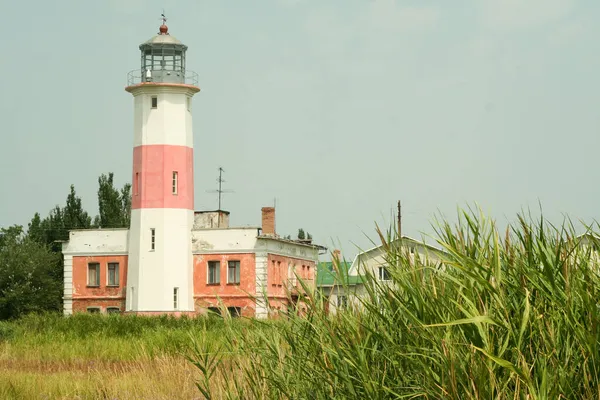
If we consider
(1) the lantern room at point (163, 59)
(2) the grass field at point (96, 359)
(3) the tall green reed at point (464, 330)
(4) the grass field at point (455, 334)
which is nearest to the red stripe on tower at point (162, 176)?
(1) the lantern room at point (163, 59)

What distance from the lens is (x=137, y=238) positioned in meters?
48.6

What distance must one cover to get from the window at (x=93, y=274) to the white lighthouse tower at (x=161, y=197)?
7.62 feet

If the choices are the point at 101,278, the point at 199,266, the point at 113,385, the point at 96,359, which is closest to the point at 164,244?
the point at 199,266

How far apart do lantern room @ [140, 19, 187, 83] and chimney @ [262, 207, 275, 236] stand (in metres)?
7.55

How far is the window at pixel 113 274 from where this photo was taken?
50.2m

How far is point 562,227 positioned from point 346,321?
5.39ft

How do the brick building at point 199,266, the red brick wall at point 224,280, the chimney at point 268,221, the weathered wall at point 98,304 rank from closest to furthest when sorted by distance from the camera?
the red brick wall at point 224,280 < the brick building at point 199,266 < the weathered wall at point 98,304 < the chimney at point 268,221

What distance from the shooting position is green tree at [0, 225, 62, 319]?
51312 millimetres

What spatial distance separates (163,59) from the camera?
4981 cm

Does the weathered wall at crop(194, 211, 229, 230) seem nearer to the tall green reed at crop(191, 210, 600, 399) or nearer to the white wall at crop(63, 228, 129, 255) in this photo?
the white wall at crop(63, 228, 129, 255)

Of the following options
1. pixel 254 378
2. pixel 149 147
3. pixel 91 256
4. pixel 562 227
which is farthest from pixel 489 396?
pixel 91 256

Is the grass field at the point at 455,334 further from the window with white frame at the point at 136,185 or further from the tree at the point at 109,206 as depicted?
the tree at the point at 109,206

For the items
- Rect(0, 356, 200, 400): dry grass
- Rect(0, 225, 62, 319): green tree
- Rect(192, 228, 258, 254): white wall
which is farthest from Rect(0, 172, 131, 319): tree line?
Rect(0, 356, 200, 400): dry grass

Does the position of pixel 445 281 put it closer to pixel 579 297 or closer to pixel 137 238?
pixel 579 297
